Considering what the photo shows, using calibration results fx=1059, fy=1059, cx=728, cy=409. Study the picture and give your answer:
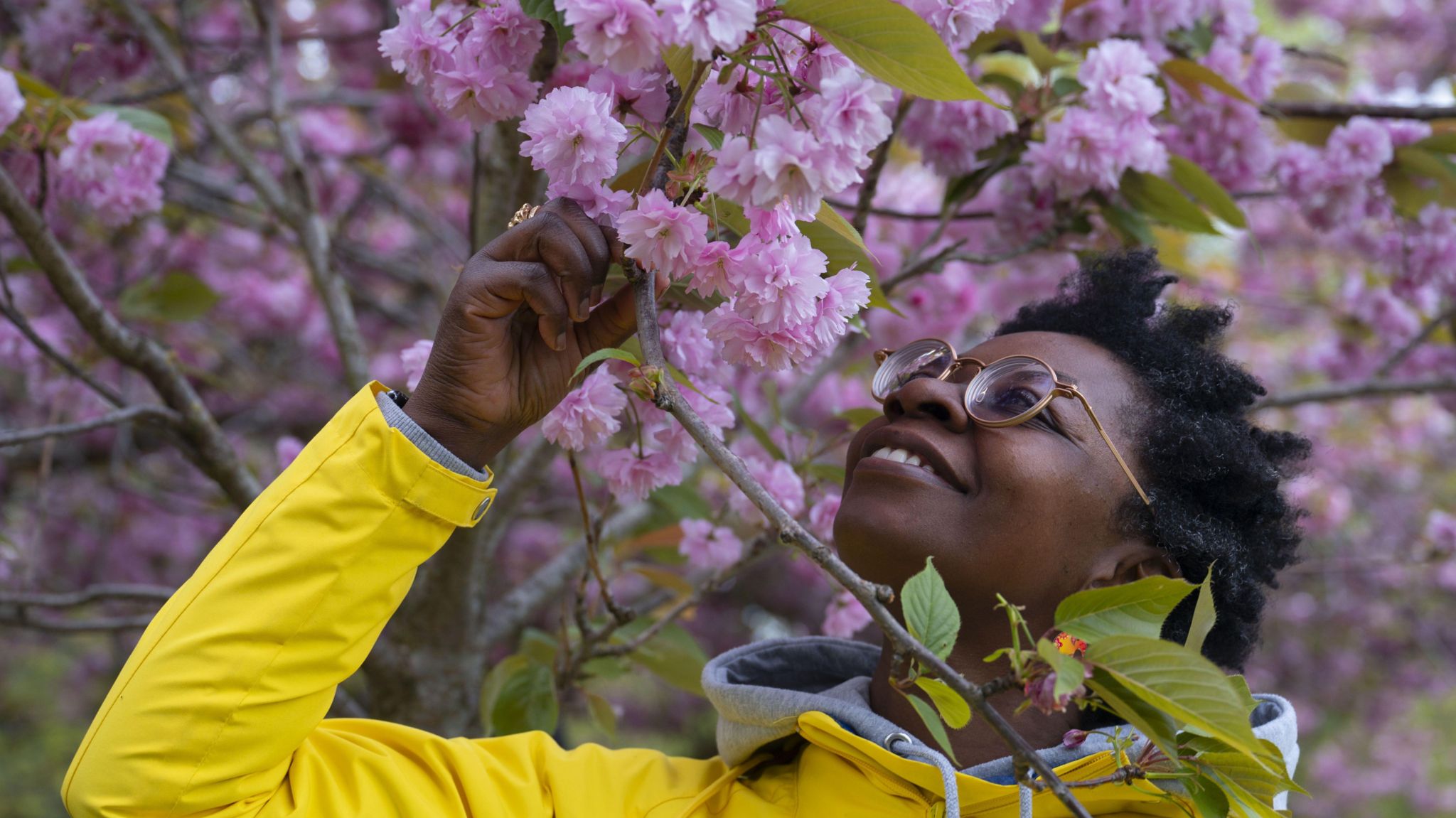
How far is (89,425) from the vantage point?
62.7 inches

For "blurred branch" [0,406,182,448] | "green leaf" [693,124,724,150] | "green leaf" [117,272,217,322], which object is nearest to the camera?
"green leaf" [693,124,724,150]

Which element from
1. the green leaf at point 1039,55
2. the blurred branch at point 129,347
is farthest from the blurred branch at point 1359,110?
the blurred branch at point 129,347

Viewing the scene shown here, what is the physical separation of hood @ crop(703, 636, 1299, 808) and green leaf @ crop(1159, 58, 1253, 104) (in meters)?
0.99

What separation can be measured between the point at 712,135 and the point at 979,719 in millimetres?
809

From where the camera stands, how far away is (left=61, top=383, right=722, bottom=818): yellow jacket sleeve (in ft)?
3.36

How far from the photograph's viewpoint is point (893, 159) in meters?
3.94

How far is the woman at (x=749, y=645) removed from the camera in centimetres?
104

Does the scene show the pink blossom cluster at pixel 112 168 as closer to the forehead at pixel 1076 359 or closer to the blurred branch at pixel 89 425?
the blurred branch at pixel 89 425

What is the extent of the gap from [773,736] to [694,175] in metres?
0.75

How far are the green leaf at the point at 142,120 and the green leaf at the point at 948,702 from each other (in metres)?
1.71

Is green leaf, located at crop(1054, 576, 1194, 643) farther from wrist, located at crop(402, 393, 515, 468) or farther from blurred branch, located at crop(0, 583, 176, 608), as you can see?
blurred branch, located at crop(0, 583, 176, 608)

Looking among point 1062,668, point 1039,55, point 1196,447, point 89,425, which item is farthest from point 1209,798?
point 89,425

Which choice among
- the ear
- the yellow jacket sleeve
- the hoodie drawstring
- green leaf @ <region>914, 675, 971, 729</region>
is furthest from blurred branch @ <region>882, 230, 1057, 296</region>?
green leaf @ <region>914, 675, 971, 729</region>

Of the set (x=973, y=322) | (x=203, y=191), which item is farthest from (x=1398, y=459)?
(x=203, y=191)
